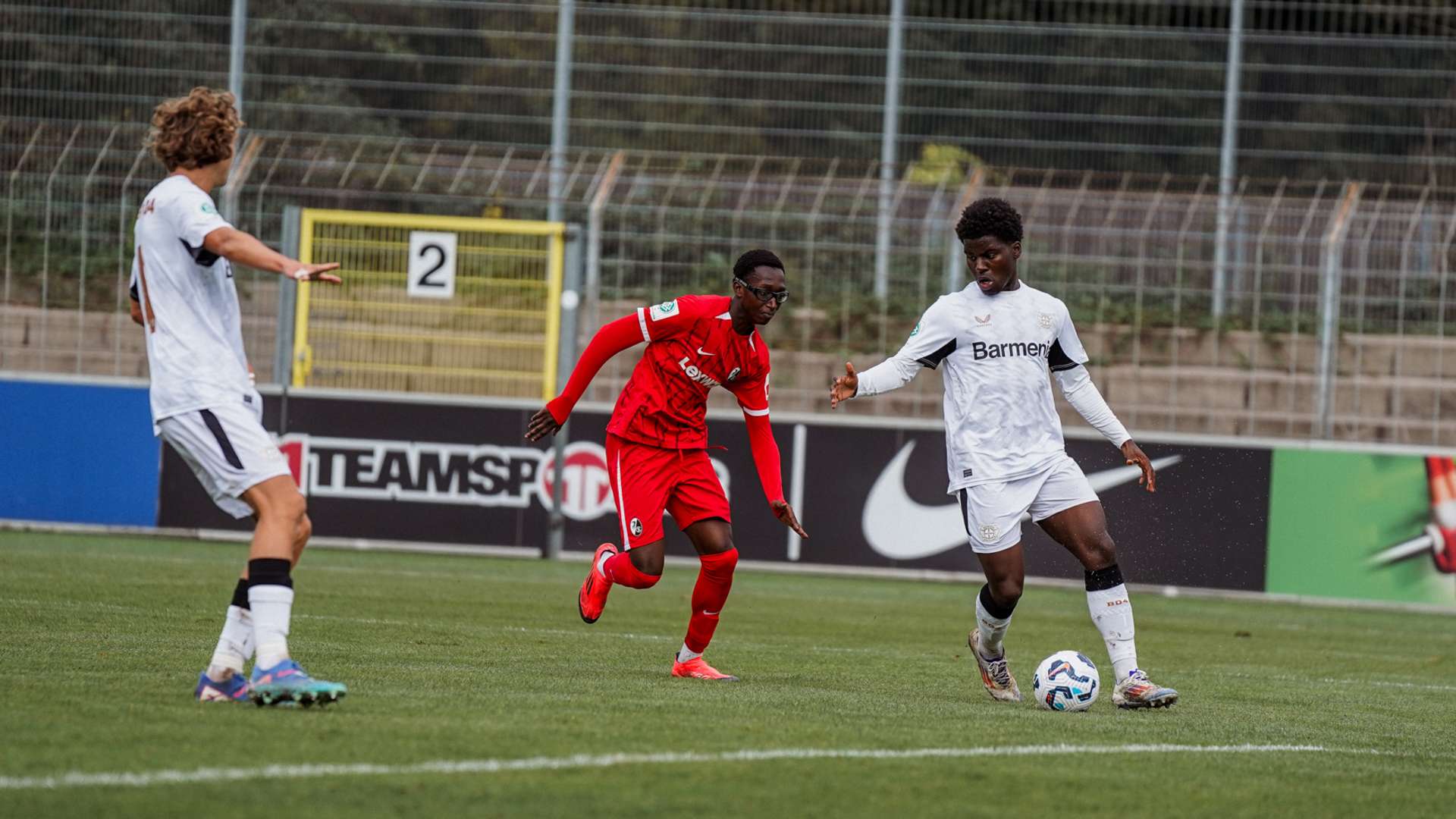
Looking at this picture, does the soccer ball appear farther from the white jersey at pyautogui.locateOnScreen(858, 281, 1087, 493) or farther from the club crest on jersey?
the club crest on jersey

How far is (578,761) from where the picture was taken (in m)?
5.18

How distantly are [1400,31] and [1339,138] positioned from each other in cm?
165

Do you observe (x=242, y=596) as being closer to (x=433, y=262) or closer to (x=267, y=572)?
(x=267, y=572)

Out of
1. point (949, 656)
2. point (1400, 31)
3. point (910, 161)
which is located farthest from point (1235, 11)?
point (949, 656)


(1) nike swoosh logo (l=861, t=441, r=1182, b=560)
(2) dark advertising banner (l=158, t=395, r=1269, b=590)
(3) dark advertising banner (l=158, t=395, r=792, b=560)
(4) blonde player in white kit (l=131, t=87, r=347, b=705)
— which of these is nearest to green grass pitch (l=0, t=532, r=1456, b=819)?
(4) blonde player in white kit (l=131, t=87, r=347, b=705)

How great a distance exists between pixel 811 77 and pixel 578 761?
14945 millimetres

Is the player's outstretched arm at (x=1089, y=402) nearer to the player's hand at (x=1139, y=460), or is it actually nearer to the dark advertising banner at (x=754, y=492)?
the player's hand at (x=1139, y=460)

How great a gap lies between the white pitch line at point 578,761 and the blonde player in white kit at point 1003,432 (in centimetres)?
143

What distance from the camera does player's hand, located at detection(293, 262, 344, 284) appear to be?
568 cm

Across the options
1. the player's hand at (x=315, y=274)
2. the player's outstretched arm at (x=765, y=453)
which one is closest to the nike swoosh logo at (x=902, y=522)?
the player's outstretched arm at (x=765, y=453)

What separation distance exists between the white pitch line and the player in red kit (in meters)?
2.45

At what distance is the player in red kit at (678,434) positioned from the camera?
329 inches

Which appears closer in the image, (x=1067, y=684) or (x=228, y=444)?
(x=228, y=444)

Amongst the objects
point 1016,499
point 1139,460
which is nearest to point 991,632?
point 1016,499
